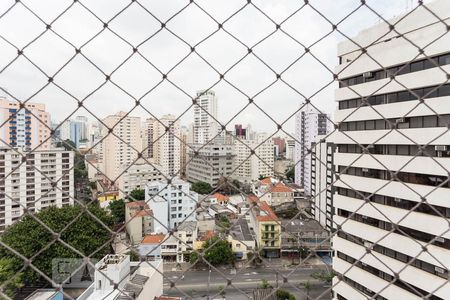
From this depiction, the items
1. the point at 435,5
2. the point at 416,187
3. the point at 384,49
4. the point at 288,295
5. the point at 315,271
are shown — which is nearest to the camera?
the point at 435,5

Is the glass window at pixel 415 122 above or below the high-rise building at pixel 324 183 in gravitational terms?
above

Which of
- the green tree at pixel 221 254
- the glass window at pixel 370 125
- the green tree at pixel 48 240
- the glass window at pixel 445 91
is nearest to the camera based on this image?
the glass window at pixel 445 91

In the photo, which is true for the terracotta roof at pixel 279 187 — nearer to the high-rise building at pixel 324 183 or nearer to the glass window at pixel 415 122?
the high-rise building at pixel 324 183

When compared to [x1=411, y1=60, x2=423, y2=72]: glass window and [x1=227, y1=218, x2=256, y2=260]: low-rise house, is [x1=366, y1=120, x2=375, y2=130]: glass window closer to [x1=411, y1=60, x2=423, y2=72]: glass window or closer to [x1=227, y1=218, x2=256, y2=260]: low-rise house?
[x1=411, y1=60, x2=423, y2=72]: glass window

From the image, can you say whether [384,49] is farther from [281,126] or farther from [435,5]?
[281,126]

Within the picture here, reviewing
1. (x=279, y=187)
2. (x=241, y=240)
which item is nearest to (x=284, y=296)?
(x=241, y=240)

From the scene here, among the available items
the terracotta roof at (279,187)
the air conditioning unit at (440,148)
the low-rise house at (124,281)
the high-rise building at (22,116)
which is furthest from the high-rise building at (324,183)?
the low-rise house at (124,281)

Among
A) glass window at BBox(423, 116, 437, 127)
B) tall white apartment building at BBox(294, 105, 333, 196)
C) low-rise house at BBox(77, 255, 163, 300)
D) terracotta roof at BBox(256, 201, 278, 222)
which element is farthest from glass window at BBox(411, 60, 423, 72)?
tall white apartment building at BBox(294, 105, 333, 196)

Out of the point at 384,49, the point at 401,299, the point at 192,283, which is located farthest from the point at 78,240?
the point at 384,49
